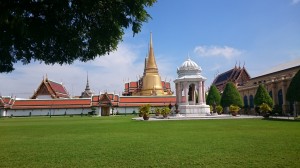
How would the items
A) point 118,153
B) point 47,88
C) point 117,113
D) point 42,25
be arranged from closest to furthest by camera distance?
1. point 42,25
2. point 118,153
3. point 117,113
4. point 47,88

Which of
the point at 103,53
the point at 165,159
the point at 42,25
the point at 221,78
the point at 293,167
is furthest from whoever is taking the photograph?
the point at 221,78

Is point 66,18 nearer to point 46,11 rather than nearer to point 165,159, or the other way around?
point 46,11

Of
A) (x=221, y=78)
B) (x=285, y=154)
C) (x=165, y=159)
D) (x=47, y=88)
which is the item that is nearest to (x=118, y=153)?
(x=165, y=159)

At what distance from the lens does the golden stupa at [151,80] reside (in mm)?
84781

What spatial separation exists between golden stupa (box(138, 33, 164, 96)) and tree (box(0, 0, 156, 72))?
74.8 metres

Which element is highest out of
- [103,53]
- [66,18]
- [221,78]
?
[221,78]

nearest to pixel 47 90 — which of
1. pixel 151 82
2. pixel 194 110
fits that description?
pixel 151 82

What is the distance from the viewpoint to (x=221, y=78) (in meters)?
93.7

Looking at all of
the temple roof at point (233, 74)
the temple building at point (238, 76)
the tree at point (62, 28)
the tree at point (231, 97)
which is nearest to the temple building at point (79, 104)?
the temple building at point (238, 76)

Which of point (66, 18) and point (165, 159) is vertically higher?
point (66, 18)

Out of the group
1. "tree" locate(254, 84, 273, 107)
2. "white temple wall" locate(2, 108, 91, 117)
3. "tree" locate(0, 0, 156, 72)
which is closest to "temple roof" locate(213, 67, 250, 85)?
"tree" locate(254, 84, 273, 107)

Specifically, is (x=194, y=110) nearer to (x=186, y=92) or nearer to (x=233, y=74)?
(x=186, y=92)

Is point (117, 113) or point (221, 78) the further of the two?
point (221, 78)

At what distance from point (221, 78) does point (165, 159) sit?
289ft
